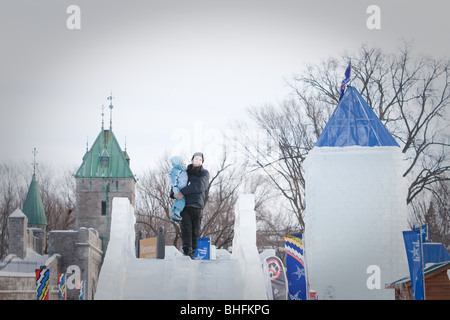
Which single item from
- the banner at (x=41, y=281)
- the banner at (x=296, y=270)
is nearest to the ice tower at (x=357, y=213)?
the banner at (x=296, y=270)

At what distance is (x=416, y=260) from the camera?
17344mm

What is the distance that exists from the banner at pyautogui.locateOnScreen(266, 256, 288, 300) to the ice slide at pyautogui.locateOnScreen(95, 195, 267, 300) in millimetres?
7337

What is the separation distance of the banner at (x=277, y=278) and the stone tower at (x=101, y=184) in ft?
134

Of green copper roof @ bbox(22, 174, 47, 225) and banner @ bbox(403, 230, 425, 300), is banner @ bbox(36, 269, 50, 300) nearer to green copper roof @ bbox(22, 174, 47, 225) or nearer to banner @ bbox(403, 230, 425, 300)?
banner @ bbox(403, 230, 425, 300)

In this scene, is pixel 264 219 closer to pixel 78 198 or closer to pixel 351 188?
pixel 351 188

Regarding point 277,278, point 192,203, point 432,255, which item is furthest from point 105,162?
point 192,203

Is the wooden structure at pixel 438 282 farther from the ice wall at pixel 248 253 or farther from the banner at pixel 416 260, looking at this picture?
the ice wall at pixel 248 253

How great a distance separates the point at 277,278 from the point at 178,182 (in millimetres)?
7720

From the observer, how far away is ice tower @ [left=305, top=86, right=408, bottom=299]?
86.0ft

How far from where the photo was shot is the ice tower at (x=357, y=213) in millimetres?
26203

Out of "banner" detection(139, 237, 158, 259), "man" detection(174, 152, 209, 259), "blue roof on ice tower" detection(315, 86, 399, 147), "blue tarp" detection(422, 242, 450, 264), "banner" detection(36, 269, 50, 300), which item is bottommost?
"banner" detection(36, 269, 50, 300)

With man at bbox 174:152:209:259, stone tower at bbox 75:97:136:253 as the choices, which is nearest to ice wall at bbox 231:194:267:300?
man at bbox 174:152:209:259

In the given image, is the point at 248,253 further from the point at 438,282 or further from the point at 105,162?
the point at 105,162
